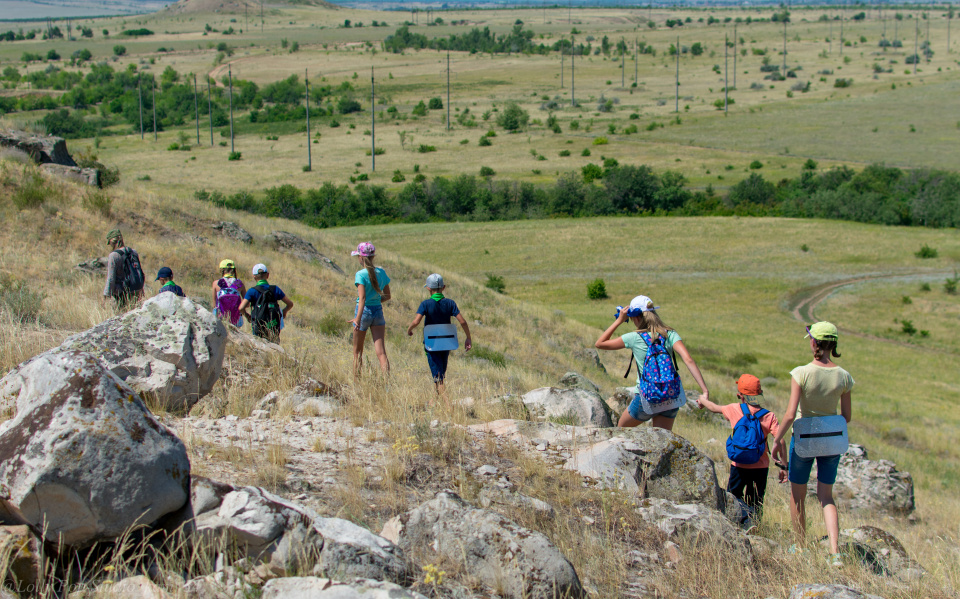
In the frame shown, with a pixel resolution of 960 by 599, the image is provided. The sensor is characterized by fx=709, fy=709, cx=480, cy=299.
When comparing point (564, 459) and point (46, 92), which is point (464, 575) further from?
point (46, 92)

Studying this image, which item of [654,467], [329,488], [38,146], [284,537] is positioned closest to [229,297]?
[329,488]

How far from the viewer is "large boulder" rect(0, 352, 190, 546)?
3250 millimetres

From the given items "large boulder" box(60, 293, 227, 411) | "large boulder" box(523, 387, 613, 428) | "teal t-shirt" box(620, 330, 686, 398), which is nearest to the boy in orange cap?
"teal t-shirt" box(620, 330, 686, 398)

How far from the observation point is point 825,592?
3.83 m

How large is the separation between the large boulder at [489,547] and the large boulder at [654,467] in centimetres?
161

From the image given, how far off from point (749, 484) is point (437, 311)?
361 centimetres

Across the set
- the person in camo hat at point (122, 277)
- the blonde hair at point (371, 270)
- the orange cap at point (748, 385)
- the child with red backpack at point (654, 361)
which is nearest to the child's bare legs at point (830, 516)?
the orange cap at point (748, 385)

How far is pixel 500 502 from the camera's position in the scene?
4711 millimetres

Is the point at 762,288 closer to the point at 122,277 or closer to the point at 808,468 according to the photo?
the point at 808,468

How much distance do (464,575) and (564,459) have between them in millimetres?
2020

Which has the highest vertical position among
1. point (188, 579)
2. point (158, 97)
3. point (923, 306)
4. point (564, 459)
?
point (158, 97)

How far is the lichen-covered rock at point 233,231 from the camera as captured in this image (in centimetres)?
2081

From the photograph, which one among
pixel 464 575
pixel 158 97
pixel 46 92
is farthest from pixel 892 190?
pixel 46 92

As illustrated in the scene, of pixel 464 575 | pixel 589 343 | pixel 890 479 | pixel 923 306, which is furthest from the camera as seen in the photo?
pixel 923 306
